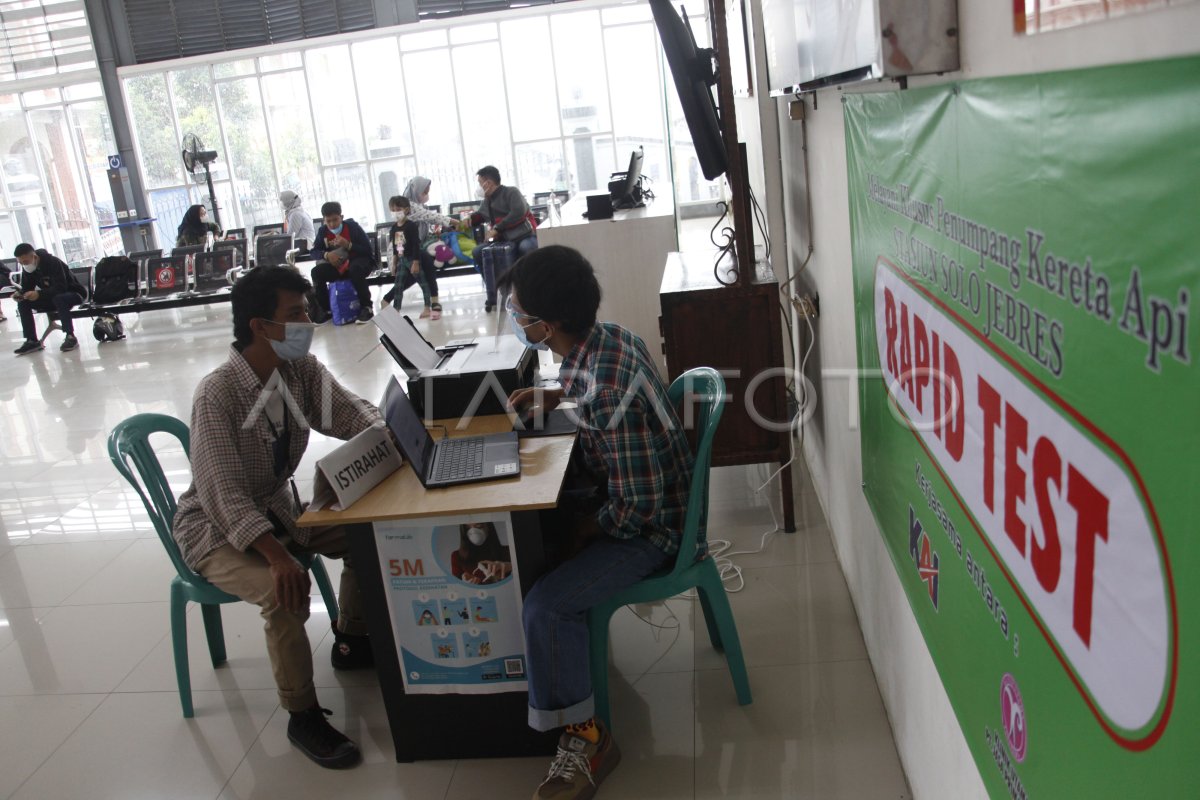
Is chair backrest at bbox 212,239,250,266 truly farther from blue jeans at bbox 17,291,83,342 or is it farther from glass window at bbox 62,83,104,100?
glass window at bbox 62,83,104,100

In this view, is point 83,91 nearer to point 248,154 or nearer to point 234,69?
point 234,69

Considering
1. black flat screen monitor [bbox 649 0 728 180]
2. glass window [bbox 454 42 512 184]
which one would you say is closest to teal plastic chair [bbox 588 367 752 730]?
black flat screen monitor [bbox 649 0 728 180]

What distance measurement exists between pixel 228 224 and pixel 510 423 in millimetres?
12334

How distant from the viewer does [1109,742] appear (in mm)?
943

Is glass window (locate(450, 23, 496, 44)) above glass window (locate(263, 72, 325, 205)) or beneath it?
above

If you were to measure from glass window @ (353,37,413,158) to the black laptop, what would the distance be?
1094 centimetres

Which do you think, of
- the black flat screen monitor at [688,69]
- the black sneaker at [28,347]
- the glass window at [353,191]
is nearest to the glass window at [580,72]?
the glass window at [353,191]

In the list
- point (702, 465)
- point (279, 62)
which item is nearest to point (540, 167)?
point (279, 62)

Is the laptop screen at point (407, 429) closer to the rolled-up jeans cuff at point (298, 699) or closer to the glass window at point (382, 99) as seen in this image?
the rolled-up jeans cuff at point (298, 699)

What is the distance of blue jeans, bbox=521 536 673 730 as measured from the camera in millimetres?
2262

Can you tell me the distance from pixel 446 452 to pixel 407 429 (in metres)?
0.17

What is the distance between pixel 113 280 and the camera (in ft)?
31.8

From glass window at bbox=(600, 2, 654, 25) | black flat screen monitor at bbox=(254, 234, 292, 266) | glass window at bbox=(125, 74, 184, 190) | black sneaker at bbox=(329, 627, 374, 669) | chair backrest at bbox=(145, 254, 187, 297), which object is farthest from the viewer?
glass window at bbox=(125, 74, 184, 190)

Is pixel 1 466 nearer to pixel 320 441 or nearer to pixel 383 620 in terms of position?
pixel 320 441
